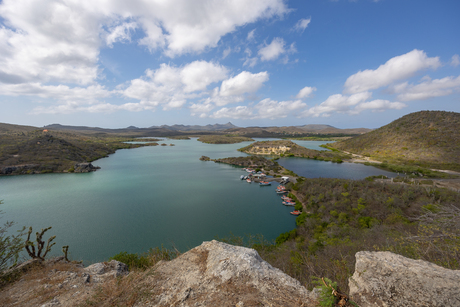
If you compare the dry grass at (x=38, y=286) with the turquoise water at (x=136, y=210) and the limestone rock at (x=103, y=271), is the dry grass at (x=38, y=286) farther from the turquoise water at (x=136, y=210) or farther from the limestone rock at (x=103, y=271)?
the turquoise water at (x=136, y=210)

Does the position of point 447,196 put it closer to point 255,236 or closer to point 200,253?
point 255,236

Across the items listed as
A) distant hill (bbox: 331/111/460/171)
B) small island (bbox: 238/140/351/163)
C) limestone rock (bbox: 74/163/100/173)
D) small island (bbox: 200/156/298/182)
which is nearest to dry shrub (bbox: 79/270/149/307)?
small island (bbox: 200/156/298/182)

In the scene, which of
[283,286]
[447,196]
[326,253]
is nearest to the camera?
[283,286]

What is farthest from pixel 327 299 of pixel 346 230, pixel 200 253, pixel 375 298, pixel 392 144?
pixel 392 144

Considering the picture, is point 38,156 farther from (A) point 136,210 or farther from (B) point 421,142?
(B) point 421,142

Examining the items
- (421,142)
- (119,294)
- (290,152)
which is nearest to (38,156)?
(119,294)

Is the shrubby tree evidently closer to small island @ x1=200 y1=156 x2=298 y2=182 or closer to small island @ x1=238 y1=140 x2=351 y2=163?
small island @ x1=200 y1=156 x2=298 y2=182

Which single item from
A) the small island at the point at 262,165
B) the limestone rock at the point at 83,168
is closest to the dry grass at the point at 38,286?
the small island at the point at 262,165
